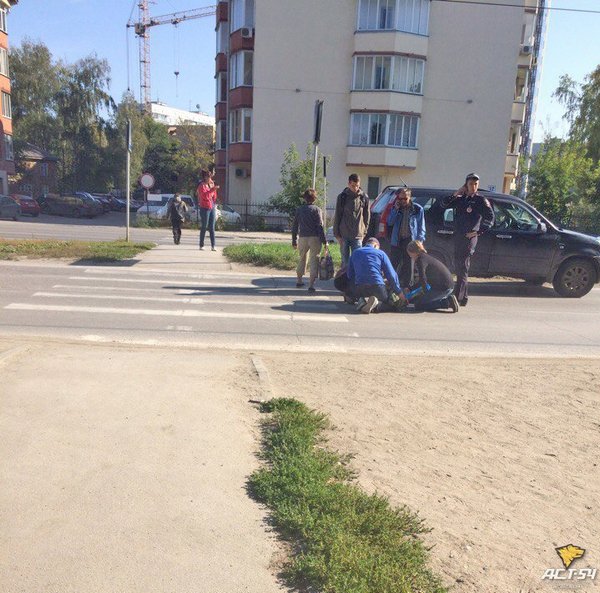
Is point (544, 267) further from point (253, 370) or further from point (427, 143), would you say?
point (427, 143)

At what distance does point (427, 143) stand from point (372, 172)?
3826 mm

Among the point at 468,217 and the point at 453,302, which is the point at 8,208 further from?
the point at 453,302

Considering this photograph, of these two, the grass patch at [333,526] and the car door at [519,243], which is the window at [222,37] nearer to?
the car door at [519,243]

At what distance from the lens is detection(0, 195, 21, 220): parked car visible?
102 ft

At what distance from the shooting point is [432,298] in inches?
372

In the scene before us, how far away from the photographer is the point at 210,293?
1020 centimetres

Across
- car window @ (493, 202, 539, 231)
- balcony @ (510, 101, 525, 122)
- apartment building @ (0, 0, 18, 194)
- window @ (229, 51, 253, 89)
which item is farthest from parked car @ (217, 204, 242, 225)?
apartment building @ (0, 0, 18, 194)

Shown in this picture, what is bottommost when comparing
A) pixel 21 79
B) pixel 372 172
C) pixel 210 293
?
pixel 210 293

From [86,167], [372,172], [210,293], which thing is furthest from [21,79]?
[210,293]

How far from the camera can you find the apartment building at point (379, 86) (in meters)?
33.6

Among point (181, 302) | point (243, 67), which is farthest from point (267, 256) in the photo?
point (243, 67)

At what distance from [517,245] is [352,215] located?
347cm

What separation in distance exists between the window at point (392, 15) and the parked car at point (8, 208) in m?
22.3
